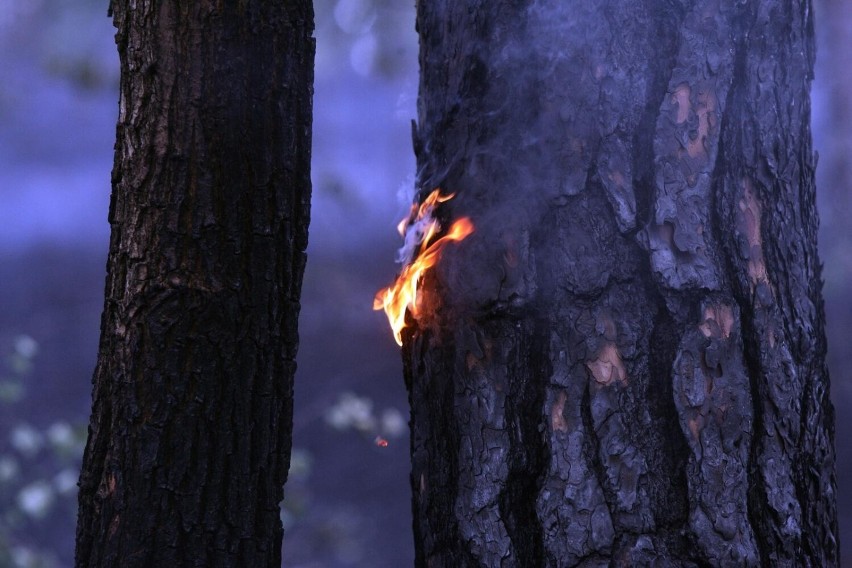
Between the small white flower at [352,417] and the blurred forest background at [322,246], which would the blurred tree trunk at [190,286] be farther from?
the blurred forest background at [322,246]

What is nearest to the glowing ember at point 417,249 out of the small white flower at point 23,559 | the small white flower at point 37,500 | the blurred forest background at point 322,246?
the small white flower at point 37,500

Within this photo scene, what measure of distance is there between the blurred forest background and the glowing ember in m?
4.30

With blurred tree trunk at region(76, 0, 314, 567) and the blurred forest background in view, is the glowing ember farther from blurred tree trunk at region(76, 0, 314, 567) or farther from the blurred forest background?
the blurred forest background

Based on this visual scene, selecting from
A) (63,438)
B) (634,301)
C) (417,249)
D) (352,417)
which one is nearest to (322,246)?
(352,417)

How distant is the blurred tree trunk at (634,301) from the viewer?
168 centimetres

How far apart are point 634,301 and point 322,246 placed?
23.3ft

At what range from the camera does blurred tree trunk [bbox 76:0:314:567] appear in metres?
1.54

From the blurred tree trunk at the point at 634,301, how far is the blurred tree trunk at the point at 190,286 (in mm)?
460

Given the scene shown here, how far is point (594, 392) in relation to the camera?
170 cm

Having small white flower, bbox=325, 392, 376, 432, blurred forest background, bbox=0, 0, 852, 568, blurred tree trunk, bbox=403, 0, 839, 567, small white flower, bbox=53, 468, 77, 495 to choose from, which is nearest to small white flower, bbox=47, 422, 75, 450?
small white flower, bbox=53, 468, 77, 495

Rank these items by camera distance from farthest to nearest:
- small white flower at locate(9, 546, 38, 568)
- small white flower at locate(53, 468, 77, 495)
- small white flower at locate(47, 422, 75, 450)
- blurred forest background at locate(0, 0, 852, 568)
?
blurred forest background at locate(0, 0, 852, 568), small white flower at locate(9, 546, 38, 568), small white flower at locate(47, 422, 75, 450), small white flower at locate(53, 468, 77, 495)

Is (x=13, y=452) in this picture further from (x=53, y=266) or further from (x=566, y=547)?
(x=566, y=547)

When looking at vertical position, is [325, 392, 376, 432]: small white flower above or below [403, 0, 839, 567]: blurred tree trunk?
above

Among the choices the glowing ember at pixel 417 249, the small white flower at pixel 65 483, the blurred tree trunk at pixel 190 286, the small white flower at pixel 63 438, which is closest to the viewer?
the blurred tree trunk at pixel 190 286
